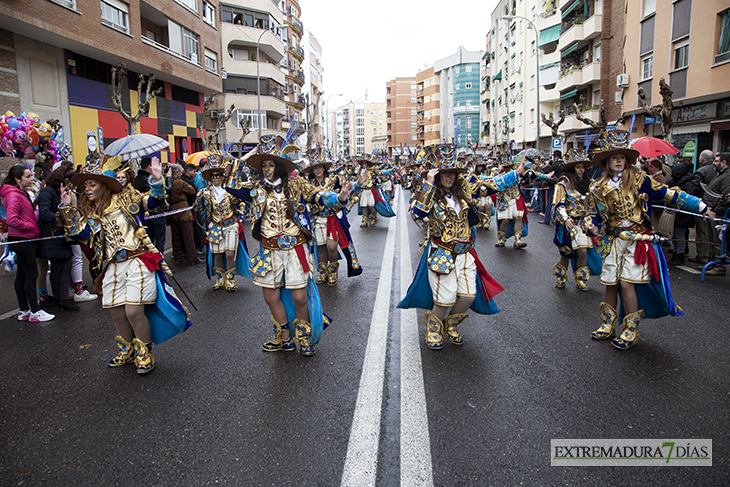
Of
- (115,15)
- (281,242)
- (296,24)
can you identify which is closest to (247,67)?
(296,24)

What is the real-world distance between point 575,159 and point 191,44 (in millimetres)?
24984

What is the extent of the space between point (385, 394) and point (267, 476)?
1.23 metres

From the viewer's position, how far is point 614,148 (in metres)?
4.75

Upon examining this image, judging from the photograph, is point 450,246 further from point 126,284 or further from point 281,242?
point 126,284

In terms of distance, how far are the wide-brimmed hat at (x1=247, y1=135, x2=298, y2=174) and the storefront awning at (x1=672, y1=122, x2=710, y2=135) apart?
1902 cm

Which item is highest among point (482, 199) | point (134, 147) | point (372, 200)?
point (134, 147)

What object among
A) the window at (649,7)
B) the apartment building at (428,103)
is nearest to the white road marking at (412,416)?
the window at (649,7)

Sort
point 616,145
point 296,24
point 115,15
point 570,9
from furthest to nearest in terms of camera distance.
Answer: point 296,24 → point 570,9 → point 115,15 → point 616,145

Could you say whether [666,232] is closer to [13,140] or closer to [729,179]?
[729,179]

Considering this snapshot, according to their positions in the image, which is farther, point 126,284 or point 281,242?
point 281,242

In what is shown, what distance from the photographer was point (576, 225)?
6.42 metres

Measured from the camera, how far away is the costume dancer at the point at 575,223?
21.4ft

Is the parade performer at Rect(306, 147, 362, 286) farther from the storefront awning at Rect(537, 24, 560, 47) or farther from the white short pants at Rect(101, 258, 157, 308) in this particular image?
the storefront awning at Rect(537, 24, 560, 47)

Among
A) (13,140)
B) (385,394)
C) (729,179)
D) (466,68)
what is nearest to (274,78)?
(13,140)
